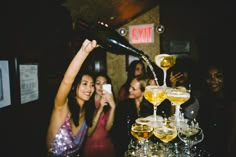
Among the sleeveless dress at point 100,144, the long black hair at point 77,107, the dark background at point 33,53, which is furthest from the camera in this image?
the sleeveless dress at point 100,144

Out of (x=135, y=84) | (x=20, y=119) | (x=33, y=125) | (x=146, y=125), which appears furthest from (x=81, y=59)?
(x=135, y=84)

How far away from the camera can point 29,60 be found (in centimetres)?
265

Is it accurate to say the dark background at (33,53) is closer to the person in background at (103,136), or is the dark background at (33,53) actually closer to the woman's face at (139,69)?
the person in background at (103,136)

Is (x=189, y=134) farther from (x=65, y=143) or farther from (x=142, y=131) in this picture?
(x=65, y=143)

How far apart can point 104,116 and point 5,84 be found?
1.52 metres

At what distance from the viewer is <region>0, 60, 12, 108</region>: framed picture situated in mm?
2121

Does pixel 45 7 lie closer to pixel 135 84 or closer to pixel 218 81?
pixel 135 84

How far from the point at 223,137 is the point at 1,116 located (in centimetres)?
316

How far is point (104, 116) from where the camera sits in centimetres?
328

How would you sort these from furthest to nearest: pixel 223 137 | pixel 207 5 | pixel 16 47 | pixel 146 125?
1. pixel 207 5
2. pixel 223 137
3. pixel 16 47
4. pixel 146 125

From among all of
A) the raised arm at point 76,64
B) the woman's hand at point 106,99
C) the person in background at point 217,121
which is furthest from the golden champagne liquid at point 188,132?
the woman's hand at point 106,99

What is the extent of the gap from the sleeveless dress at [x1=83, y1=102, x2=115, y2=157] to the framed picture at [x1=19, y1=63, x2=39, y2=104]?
957mm

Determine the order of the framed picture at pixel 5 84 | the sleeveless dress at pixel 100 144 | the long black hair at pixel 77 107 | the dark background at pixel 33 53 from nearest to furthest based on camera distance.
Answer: the framed picture at pixel 5 84 → the dark background at pixel 33 53 → the long black hair at pixel 77 107 → the sleeveless dress at pixel 100 144

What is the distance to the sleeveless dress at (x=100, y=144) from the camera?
10.1 ft
